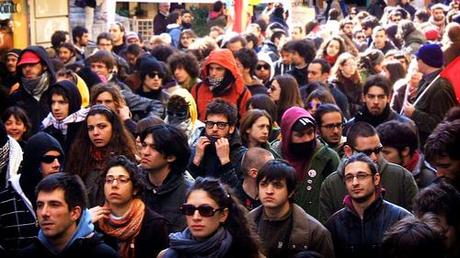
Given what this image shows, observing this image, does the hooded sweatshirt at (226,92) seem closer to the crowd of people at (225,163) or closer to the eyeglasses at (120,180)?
the crowd of people at (225,163)

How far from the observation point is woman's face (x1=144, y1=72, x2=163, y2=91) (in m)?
10.2

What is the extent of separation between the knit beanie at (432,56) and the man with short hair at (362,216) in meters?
3.79

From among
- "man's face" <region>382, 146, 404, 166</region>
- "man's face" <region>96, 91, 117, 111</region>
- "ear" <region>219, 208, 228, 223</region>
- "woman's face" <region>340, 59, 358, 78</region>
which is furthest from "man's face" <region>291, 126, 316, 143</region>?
"woman's face" <region>340, 59, 358, 78</region>

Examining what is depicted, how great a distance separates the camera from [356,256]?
5.86m

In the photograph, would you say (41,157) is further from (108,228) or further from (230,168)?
(230,168)

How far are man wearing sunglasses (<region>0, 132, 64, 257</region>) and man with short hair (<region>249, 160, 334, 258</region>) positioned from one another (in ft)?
4.48

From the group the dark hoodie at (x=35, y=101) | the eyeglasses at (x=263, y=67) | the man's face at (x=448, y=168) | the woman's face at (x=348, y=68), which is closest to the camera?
the man's face at (x=448, y=168)

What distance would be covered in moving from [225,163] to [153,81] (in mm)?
2835

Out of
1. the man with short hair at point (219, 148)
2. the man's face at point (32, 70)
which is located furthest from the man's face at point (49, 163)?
the man's face at point (32, 70)

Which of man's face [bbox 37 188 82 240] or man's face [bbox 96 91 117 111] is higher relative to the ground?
man's face [bbox 96 91 117 111]

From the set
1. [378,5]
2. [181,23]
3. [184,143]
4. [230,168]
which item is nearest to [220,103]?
[230,168]

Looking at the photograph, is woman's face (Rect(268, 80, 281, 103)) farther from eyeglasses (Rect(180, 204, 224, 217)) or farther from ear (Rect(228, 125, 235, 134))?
eyeglasses (Rect(180, 204, 224, 217))

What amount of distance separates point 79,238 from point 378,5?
20.7 m

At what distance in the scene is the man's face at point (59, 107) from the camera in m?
8.25
